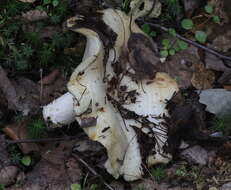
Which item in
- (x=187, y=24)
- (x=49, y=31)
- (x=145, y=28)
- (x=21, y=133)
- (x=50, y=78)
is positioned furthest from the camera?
(x=187, y=24)

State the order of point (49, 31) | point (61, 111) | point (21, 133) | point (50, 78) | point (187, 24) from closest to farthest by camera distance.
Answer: point (61, 111) → point (21, 133) → point (50, 78) → point (49, 31) → point (187, 24)

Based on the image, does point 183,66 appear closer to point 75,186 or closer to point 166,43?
point 166,43

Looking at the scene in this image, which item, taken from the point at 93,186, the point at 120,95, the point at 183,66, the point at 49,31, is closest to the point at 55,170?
the point at 93,186

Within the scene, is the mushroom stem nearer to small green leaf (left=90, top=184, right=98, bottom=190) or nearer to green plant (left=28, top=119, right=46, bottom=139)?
green plant (left=28, top=119, right=46, bottom=139)

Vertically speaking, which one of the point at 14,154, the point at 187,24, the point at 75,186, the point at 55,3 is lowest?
the point at 75,186

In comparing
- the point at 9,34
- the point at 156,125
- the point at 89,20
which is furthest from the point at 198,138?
A: the point at 9,34

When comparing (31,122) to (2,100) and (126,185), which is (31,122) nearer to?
(2,100)
